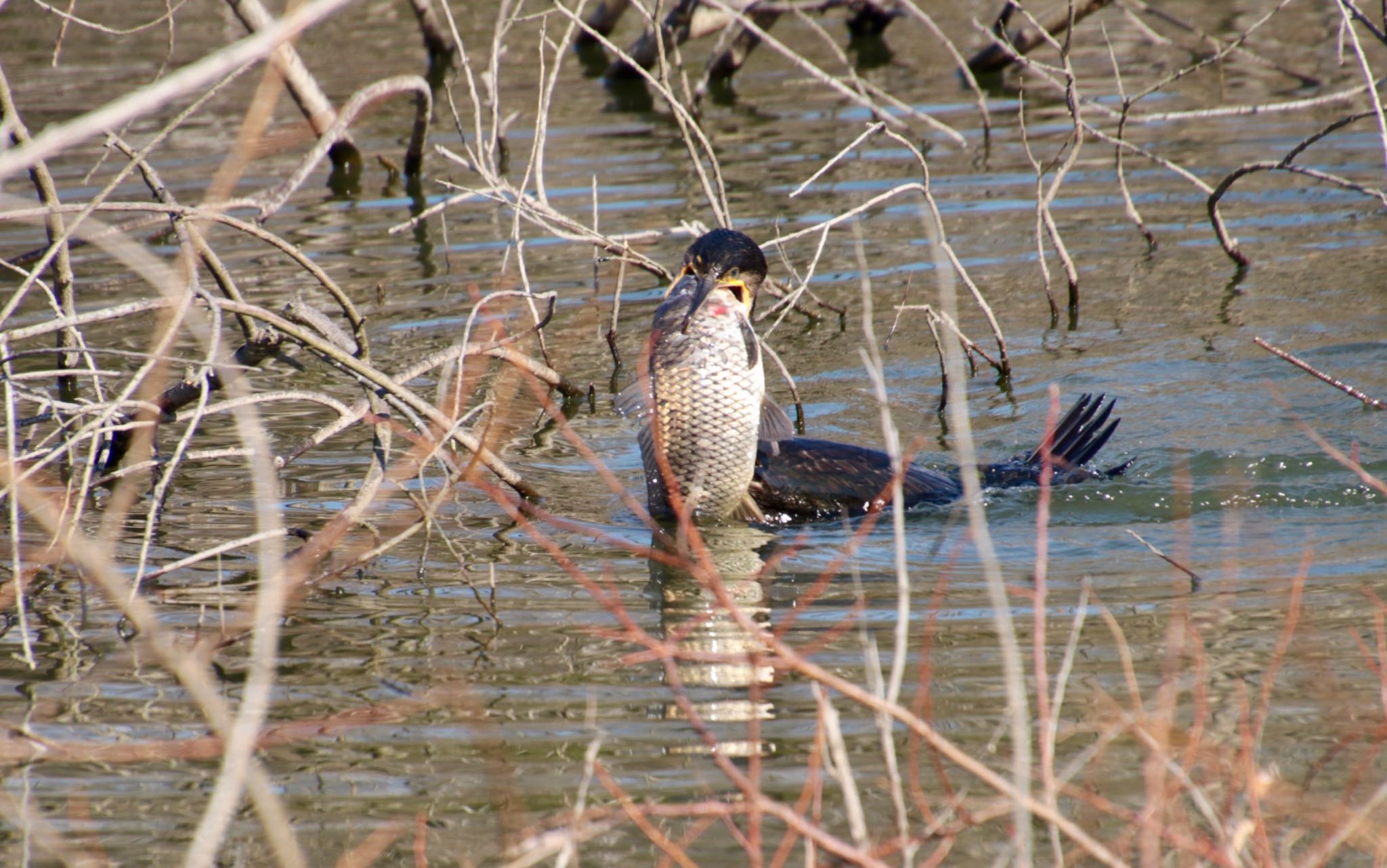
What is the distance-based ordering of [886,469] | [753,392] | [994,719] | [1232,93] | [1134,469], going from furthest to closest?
[1232,93] < [1134,469] < [886,469] < [753,392] < [994,719]

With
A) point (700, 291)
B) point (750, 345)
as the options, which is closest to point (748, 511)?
point (750, 345)

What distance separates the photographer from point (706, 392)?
4871mm

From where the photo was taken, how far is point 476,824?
334 centimetres

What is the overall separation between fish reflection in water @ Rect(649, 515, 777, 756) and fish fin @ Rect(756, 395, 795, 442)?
1.30ft

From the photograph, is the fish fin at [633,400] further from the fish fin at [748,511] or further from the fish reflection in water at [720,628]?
the fish fin at [748,511]

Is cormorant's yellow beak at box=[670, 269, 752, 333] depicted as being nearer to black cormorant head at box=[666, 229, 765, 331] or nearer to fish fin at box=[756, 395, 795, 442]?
black cormorant head at box=[666, 229, 765, 331]

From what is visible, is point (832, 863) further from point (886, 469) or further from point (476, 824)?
point (886, 469)

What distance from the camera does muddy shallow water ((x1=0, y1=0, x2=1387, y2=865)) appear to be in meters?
3.55

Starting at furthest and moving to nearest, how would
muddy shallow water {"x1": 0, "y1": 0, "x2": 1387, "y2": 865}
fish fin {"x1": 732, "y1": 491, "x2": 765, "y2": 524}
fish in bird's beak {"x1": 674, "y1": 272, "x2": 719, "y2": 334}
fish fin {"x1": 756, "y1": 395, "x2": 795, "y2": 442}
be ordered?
1. fish fin {"x1": 732, "y1": 491, "x2": 765, "y2": 524}
2. fish fin {"x1": 756, "y1": 395, "x2": 795, "y2": 442}
3. fish in bird's beak {"x1": 674, "y1": 272, "x2": 719, "y2": 334}
4. muddy shallow water {"x1": 0, "y1": 0, "x2": 1387, "y2": 865}

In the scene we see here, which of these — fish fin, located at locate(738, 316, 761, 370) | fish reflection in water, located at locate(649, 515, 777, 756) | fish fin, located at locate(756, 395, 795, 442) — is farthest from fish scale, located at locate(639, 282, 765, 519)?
fish reflection in water, located at locate(649, 515, 777, 756)

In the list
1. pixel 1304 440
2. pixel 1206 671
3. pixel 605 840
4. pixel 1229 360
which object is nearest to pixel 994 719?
pixel 1206 671

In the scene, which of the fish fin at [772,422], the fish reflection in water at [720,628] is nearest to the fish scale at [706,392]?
the fish fin at [772,422]

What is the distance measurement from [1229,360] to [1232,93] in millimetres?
6028

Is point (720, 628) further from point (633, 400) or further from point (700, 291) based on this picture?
point (700, 291)
